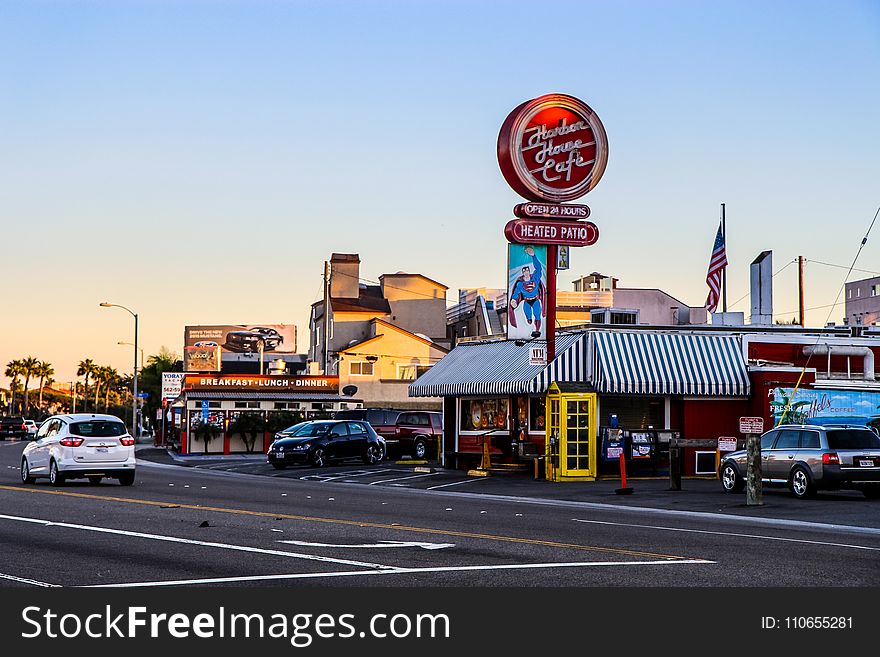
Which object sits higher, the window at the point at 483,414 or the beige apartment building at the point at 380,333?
the beige apartment building at the point at 380,333

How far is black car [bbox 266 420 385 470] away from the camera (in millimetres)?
42219

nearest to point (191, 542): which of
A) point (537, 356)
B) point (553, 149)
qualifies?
point (537, 356)

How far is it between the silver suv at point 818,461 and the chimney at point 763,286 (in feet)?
57.0

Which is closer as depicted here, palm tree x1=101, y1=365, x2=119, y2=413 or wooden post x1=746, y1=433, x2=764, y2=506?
wooden post x1=746, y1=433, x2=764, y2=506

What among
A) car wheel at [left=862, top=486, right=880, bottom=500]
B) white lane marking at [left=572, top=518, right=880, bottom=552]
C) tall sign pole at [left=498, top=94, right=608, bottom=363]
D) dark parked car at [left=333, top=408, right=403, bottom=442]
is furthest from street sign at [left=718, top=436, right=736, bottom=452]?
dark parked car at [left=333, top=408, right=403, bottom=442]

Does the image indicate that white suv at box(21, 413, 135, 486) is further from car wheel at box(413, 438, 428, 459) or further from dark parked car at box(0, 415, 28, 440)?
dark parked car at box(0, 415, 28, 440)

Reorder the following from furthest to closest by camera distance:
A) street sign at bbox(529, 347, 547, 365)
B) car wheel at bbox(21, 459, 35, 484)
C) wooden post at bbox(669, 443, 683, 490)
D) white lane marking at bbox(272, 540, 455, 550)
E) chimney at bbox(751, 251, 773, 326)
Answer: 1. chimney at bbox(751, 251, 773, 326)
2. street sign at bbox(529, 347, 547, 365)
3. car wheel at bbox(21, 459, 35, 484)
4. wooden post at bbox(669, 443, 683, 490)
5. white lane marking at bbox(272, 540, 455, 550)

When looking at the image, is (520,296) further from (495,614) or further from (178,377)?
(178,377)

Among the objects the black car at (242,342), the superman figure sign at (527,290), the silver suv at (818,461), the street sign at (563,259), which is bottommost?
the silver suv at (818,461)

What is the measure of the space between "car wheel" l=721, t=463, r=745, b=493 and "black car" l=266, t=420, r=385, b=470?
16.9 meters

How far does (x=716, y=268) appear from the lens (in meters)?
46.2

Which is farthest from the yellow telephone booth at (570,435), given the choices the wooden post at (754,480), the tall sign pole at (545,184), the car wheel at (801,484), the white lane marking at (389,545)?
the white lane marking at (389,545)

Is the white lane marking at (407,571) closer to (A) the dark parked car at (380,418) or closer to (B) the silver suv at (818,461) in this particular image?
(B) the silver suv at (818,461)

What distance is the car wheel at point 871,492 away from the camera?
27.1 meters
